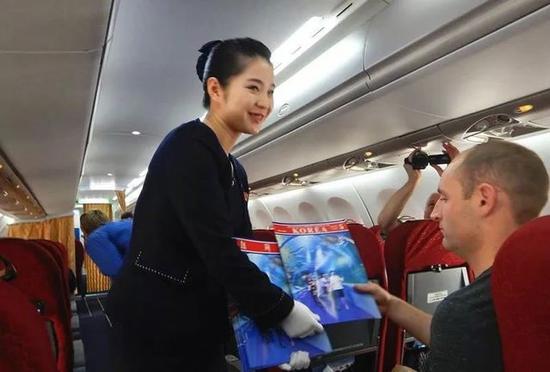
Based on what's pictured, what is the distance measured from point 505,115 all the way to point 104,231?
4.15 meters

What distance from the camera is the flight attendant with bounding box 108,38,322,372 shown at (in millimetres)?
1187

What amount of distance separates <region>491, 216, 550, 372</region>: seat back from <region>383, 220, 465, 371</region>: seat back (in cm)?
122

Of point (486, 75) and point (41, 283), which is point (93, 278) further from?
point (486, 75)

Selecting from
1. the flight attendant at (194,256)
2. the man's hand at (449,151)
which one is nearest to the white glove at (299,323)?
the flight attendant at (194,256)

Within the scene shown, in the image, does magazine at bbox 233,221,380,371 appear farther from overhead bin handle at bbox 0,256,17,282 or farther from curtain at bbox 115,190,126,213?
curtain at bbox 115,190,126,213

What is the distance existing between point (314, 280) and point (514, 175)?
0.65 m

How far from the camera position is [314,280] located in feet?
4.21

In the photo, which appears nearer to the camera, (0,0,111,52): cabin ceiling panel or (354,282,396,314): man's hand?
(354,282,396,314): man's hand

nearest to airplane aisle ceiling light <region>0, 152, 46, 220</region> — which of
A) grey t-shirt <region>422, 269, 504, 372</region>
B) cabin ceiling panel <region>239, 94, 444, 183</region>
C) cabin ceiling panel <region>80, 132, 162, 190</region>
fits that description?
cabin ceiling panel <region>80, 132, 162, 190</region>

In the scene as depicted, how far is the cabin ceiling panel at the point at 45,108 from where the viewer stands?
2.84 meters

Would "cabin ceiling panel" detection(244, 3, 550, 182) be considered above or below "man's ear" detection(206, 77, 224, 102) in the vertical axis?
above

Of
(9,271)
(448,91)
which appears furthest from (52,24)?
(448,91)

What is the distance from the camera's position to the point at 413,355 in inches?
90.8

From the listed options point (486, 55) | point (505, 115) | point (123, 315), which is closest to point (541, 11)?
point (486, 55)
